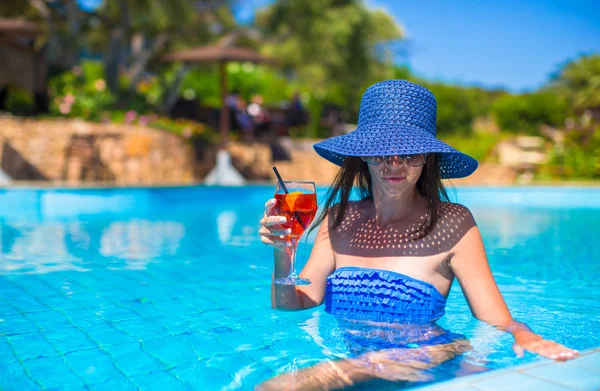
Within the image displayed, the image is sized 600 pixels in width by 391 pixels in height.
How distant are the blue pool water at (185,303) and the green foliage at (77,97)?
17.7 feet

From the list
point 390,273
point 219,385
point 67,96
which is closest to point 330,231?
point 390,273

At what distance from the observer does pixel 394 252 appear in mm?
2398

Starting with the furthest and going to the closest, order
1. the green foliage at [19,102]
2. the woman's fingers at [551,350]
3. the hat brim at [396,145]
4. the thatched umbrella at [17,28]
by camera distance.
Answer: the green foliage at [19,102], the thatched umbrella at [17,28], the hat brim at [396,145], the woman's fingers at [551,350]

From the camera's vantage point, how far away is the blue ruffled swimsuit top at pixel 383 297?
7.64 feet

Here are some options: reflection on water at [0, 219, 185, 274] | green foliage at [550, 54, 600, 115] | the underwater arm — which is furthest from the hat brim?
green foliage at [550, 54, 600, 115]

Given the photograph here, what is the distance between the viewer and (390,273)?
2334 millimetres

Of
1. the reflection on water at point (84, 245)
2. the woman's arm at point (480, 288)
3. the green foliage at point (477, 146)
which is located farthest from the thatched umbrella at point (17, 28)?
the woman's arm at point (480, 288)

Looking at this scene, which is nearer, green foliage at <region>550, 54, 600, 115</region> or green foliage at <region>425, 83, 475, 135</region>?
green foliage at <region>550, 54, 600, 115</region>

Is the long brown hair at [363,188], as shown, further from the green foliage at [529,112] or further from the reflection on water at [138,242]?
the green foliage at [529,112]

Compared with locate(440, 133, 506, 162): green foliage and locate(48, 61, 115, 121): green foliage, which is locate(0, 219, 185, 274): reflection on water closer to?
locate(48, 61, 115, 121): green foliage

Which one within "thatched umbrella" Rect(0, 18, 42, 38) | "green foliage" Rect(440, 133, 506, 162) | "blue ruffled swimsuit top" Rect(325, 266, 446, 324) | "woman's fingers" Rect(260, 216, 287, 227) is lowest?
"blue ruffled swimsuit top" Rect(325, 266, 446, 324)

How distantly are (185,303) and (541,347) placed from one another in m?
2.38

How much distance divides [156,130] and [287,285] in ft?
39.5

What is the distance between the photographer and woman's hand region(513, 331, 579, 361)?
6.14 feet
